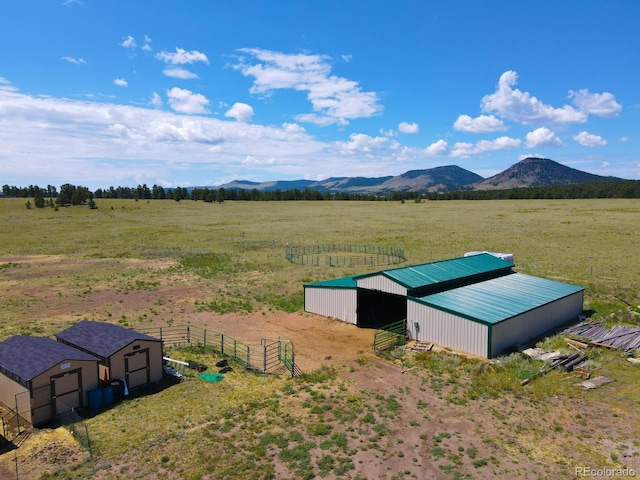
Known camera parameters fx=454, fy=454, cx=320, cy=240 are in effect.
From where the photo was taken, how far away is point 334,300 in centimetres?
3039

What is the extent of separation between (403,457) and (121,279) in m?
35.5

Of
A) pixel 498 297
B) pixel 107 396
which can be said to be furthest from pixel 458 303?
pixel 107 396

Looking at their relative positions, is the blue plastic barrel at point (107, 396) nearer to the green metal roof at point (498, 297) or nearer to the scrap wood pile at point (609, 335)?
the green metal roof at point (498, 297)

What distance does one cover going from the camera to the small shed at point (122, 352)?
18516 millimetres

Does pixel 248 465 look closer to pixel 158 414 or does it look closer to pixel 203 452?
pixel 203 452

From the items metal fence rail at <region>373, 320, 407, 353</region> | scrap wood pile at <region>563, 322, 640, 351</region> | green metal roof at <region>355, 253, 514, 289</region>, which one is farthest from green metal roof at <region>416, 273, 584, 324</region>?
metal fence rail at <region>373, 320, 407, 353</region>

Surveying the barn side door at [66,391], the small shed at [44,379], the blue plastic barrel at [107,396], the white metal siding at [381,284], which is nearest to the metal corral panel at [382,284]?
the white metal siding at [381,284]

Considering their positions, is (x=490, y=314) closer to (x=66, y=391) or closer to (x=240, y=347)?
(x=240, y=347)

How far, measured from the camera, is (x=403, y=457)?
14.0 m

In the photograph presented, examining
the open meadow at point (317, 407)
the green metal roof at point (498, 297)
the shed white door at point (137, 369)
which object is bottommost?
the open meadow at point (317, 407)

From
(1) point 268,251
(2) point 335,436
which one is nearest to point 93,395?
(2) point 335,436

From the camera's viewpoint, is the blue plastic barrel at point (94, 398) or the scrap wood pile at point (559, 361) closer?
the blue plastic barrel at point (94, 398)

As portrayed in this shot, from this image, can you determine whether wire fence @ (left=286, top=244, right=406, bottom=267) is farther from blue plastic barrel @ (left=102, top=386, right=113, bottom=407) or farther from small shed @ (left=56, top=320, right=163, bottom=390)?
blue plastic barrel @ (left=102, top=386, right=113, bottom=407)

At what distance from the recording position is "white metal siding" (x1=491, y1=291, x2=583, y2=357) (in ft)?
75.2
